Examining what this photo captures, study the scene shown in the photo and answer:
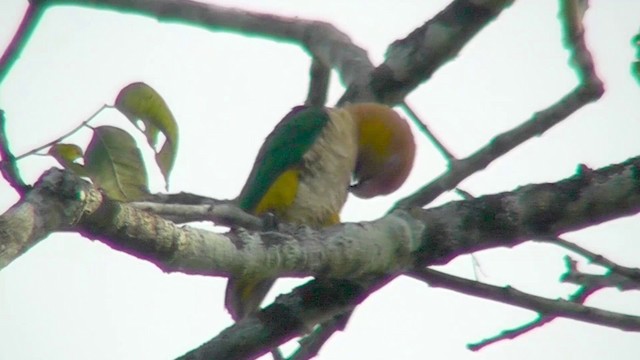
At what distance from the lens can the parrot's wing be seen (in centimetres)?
429

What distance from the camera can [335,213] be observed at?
4316mm

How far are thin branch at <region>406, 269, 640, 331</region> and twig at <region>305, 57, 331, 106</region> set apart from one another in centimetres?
216

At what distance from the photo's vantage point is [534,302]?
3.17 metres

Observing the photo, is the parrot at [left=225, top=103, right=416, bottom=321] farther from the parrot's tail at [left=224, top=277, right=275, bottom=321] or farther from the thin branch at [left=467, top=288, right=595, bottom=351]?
the thin branch at [left=467, top=288, right=595, bottom=351]

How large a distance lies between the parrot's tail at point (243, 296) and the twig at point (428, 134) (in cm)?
90

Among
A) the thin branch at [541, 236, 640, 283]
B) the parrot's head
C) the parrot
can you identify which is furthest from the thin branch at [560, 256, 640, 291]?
the parrot's head

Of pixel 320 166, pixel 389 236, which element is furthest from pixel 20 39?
pixel 320 166

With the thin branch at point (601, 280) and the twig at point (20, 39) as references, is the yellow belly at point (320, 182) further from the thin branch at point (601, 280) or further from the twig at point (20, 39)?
the twig at point (20, 39)

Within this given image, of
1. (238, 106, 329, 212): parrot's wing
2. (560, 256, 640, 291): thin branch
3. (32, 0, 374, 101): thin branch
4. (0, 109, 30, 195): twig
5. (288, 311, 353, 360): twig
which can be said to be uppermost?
(32, 0, 374, 101): thin branch

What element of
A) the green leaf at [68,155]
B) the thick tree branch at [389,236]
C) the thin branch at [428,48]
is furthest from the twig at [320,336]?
the thin branch at [428,48]

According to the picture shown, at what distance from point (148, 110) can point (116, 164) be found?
0.19 metres

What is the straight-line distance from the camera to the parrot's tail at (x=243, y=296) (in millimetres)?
4031

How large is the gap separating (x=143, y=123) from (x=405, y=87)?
2.09 metres

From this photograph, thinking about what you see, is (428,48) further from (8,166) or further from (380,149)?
(8,166)
